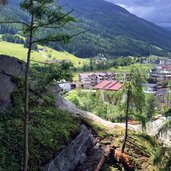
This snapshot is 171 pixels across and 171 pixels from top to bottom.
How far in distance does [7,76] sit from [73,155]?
4.52 metres

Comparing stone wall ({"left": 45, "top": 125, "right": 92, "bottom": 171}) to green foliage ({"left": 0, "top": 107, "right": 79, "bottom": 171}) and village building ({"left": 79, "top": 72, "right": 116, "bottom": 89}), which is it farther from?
village building ({"left": 79, "top": 72, "right": 116, "bottom": 89})

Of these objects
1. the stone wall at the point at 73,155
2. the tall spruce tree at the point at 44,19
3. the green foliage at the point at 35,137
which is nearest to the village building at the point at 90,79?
the stone wall at the point at 73,155

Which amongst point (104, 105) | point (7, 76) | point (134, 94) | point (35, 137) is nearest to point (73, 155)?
point (35, 137)

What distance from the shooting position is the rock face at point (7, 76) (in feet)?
50.5

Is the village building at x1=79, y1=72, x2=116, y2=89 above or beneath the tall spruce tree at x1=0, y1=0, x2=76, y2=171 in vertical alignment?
beneath

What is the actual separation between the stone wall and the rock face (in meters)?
3.13

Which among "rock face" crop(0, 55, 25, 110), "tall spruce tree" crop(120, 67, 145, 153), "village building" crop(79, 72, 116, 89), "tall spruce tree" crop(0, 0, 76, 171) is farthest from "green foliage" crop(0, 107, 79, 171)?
"village building" crop(79, 72, 116, 89)

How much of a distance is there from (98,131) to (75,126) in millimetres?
3813

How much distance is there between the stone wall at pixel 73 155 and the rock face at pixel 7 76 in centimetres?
313

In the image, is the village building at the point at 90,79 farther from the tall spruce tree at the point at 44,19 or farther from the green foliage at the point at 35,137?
the tall spruce tree at the point at 44,19

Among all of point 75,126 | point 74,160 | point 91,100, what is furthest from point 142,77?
point 91,100

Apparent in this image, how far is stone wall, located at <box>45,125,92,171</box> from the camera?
1352cm

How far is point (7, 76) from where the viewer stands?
16156mm

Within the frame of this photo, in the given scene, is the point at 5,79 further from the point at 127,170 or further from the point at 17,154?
the point at 127,170
